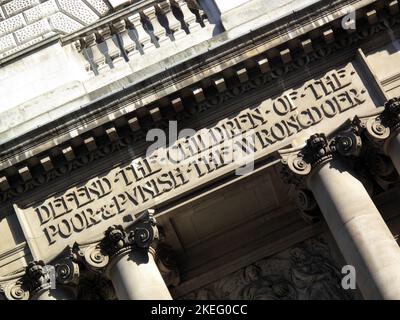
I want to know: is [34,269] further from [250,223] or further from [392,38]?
[392,38]

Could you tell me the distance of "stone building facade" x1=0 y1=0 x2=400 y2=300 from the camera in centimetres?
2591

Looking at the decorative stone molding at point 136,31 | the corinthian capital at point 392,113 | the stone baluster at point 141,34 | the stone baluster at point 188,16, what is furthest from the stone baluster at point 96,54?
the corinthian capital at point 392,113

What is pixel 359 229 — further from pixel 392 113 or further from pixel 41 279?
pixel 41 279

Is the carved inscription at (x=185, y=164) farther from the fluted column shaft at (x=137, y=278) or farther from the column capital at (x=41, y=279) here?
the fluted column shaft at (x=137, y=278)

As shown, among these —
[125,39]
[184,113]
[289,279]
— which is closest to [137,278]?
[289,279]

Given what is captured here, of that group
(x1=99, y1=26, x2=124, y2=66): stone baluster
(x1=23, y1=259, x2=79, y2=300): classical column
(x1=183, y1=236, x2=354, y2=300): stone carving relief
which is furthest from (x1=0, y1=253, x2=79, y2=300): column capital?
(x1=99, y1=26, x2=124, y2=66): stone baluster

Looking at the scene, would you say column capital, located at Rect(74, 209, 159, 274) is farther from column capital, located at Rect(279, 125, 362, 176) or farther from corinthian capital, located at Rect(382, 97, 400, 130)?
corinthian capital, located at Rect(382, 97, 400, 130)

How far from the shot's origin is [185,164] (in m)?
26.4

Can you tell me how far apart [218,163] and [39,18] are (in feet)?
18.9

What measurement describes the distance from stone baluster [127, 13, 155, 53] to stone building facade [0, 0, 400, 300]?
0.26 m

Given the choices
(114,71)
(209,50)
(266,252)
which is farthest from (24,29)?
(266,252)

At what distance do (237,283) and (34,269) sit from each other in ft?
12.4
